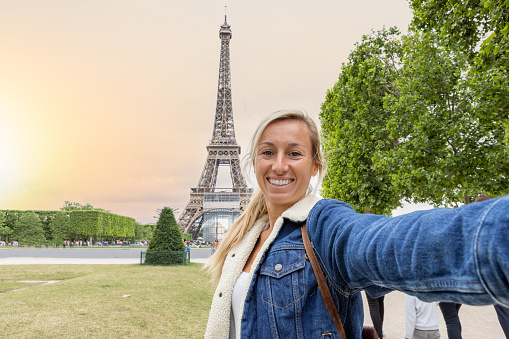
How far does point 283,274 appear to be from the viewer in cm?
131

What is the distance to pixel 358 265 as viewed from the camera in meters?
0.91

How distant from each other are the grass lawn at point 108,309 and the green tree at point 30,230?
4318cm

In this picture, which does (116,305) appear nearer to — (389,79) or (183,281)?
(183,281)

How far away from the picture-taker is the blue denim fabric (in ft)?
1.95

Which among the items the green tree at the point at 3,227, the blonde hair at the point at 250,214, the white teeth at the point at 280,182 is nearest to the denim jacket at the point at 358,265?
the white teeth at the point at 280,182

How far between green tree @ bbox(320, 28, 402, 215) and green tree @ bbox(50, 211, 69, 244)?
47761 millimetres

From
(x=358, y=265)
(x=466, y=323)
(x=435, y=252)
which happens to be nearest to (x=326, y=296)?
(x=358, y=265)

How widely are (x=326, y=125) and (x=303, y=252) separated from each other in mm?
16677

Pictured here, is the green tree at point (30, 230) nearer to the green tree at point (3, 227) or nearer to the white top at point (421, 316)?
the green tree at point (3, 227)

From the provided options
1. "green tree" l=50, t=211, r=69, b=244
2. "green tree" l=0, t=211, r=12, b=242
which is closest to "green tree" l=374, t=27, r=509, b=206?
"green tree" l=50, t=211, r=69, b=244

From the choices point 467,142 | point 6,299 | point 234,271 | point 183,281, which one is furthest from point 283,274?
point 183,281

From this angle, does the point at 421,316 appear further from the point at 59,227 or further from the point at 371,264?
the point at 59,227

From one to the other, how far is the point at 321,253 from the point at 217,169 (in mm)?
50908

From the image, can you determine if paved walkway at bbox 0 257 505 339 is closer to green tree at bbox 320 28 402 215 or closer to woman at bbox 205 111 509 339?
green tree at bbox 320 28 402 215
